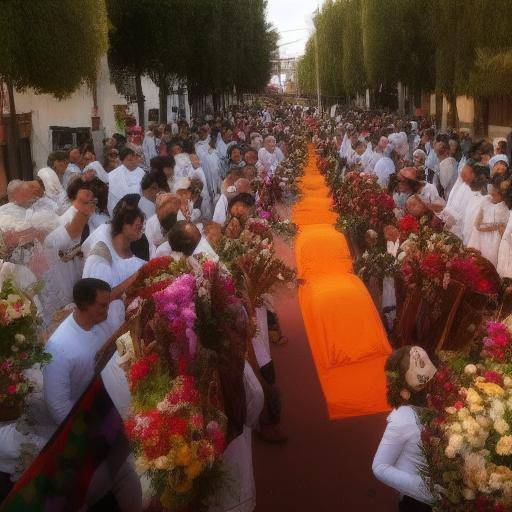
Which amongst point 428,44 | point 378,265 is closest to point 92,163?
point 378,265

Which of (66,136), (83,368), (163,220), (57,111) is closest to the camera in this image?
(83,368)

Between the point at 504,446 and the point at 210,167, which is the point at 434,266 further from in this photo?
the point at 210,167

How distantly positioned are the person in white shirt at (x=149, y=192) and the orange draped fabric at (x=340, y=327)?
200 cm

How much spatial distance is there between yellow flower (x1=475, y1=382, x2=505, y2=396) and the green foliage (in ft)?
31.4

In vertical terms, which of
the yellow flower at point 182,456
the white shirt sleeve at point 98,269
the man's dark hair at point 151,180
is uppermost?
the man's dark hair at point 151,180

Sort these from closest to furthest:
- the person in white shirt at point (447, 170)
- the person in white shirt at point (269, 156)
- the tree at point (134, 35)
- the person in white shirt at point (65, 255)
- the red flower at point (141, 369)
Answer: the red flower at point (141, 369), the person in white shirt at point (65, 255), the person in white shirt at point (447, 170), the person in white shirt at point (269, 156), the tree at point (134, 35)

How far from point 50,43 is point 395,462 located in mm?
9484

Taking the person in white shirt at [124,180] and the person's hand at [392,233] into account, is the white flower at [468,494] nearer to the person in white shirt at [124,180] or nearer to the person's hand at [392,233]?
the person's hand at [392,233]

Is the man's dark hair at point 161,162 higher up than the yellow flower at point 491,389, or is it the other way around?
the man's dark hair at point 161,162

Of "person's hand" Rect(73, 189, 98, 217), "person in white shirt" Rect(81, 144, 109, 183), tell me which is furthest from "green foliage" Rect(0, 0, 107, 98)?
"person's hand" Rect(73, 189, 98, 217)

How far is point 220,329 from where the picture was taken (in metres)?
3.91

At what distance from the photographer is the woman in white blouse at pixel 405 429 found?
361 centimetres

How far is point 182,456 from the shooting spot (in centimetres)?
321

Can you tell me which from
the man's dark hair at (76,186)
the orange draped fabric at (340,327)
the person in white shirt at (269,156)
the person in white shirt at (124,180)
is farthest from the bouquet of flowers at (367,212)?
the person in white shirt at (269,156)
